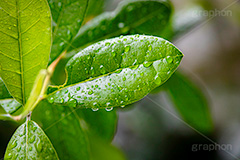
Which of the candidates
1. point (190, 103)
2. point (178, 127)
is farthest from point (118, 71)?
point (178, 127)

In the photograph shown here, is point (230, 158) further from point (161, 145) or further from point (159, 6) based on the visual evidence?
point (159, 6)

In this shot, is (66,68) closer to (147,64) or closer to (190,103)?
(147,64)

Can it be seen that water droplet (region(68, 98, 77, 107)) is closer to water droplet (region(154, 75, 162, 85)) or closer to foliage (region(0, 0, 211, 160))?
foliage (region(0, 0, 211, 160))

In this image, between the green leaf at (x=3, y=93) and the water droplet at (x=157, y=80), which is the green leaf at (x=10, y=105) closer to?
the green leaf at (x=3, y=93)

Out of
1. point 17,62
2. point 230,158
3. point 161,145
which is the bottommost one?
point 230,158

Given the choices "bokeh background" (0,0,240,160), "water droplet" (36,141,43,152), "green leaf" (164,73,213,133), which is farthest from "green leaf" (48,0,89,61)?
"bokeh background" (0,0,240,160)

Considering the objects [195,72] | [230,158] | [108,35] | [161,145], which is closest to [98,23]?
[108,35]
